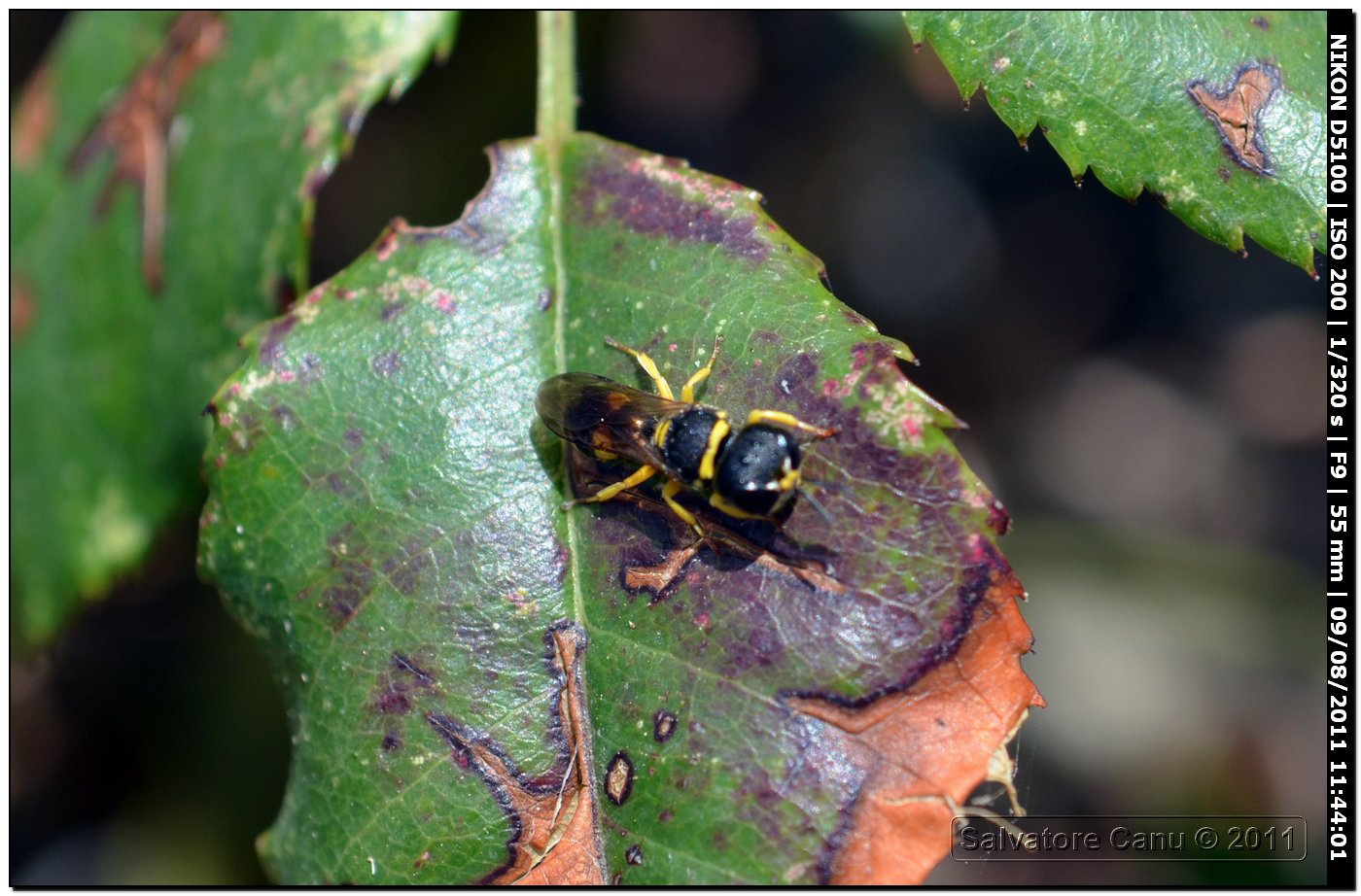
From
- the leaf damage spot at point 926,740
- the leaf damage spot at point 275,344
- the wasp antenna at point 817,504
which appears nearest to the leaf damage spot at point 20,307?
the leaf damage spot at point 275,344

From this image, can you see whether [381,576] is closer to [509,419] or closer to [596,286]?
[509,419]

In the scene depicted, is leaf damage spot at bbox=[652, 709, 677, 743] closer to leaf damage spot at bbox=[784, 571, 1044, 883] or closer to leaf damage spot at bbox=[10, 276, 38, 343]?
leaf damage spot at bbox=[784, 571, 1044, 883]

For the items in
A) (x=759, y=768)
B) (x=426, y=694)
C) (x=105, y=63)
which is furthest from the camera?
(x=105, y=63)

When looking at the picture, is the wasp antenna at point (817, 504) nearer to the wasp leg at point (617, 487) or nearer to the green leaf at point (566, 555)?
the green leaf at point (566, 555)

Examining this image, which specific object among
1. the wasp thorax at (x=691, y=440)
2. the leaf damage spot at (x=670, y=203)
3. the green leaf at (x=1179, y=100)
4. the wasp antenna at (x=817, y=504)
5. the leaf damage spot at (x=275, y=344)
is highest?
the green leaf at (x=1179, y=100)

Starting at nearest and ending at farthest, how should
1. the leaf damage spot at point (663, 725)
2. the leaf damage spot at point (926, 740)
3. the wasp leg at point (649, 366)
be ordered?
the leaf damage spot at point (926, 740) → the leaf damage spot at point (663, 725) → the wasp leg at point (649, 366)

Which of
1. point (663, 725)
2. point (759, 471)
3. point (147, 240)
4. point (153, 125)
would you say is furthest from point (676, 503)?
point (153, 125)

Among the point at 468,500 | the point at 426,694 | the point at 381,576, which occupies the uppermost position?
the point at 468,500

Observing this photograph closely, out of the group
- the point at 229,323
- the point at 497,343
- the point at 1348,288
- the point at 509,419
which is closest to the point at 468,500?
the point at 509,419
